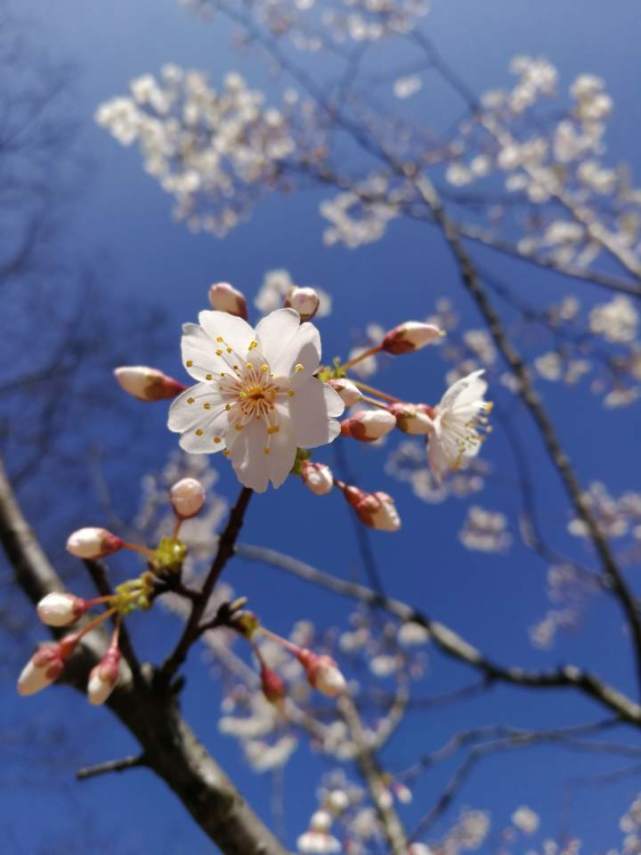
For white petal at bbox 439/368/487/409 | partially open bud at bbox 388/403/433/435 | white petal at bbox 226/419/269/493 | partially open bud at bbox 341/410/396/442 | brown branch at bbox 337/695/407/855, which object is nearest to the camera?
white petal at bbox 226/419/269/493

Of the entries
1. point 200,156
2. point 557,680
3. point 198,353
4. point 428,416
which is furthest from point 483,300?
point 200,156

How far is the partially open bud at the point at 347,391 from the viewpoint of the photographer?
1156 mm

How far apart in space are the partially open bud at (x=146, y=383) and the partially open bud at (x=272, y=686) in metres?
0.64

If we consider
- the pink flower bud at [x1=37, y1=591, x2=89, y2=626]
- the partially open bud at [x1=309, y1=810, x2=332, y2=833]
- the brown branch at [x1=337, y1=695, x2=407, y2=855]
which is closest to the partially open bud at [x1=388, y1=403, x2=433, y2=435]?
the pink flower bud at [x1=37, y1=591, x2=89, y2=626]

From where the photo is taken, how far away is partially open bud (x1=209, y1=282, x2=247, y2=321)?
4.29 feet

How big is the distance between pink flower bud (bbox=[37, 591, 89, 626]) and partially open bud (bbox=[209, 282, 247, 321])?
0.67m

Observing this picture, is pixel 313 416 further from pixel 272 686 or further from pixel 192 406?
pixel 272 686

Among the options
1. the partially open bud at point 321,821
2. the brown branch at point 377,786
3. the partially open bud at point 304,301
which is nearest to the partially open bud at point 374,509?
the partially open bud at point 304,301

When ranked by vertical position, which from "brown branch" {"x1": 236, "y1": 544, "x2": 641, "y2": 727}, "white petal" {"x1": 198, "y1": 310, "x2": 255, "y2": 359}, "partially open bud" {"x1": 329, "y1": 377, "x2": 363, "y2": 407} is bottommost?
"brown branch" {"x1": 236, "y1": 544, "x2": 641, "y2": 727}

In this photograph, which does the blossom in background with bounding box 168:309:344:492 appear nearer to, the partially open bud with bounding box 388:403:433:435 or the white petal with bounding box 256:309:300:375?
the white petal with bounding box 256:309:300:375

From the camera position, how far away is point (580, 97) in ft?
30.5

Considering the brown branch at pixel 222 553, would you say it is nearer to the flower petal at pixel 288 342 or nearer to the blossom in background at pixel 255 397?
the blossom in background at pixel 255 397

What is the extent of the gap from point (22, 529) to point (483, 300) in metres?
2.73

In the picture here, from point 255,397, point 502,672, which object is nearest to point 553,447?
point 502,672
